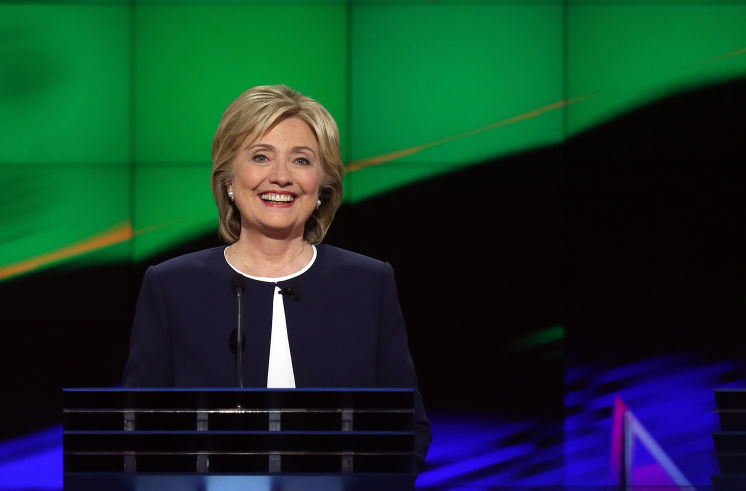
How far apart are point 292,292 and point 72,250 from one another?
2.49 meters

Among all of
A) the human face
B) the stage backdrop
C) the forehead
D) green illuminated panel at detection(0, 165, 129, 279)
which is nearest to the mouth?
the human face

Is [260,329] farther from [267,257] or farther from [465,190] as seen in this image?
[465,190]

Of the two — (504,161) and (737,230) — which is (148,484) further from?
(737,230)

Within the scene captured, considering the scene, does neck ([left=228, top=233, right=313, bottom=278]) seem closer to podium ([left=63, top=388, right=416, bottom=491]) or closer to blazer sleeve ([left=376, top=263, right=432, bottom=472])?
→ blazer sleeve ([left=376, top=263, right=432, bottom=472])

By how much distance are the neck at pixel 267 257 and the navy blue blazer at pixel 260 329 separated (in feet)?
0.10

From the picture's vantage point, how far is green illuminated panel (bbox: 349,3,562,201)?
4.24 metres

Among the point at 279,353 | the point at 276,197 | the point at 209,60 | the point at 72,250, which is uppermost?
the point at 209,60

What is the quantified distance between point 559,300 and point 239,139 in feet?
8.37

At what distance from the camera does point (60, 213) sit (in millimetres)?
4227

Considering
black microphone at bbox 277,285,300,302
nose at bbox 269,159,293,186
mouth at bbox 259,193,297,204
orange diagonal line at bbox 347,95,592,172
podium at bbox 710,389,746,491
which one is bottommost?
podium at bbox 710,389,746,491

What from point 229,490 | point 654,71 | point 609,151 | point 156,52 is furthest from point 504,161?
point 229,490

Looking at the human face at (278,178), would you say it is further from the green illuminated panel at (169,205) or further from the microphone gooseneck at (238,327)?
the green illuminated panel at (169,205)

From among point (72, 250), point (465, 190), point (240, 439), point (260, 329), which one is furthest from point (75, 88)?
point (240, 439)

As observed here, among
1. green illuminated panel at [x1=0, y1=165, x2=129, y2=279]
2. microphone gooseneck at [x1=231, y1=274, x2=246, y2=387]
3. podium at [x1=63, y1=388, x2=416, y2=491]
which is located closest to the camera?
podium at [x1=63, y1=388, x2=416, y2=491]
